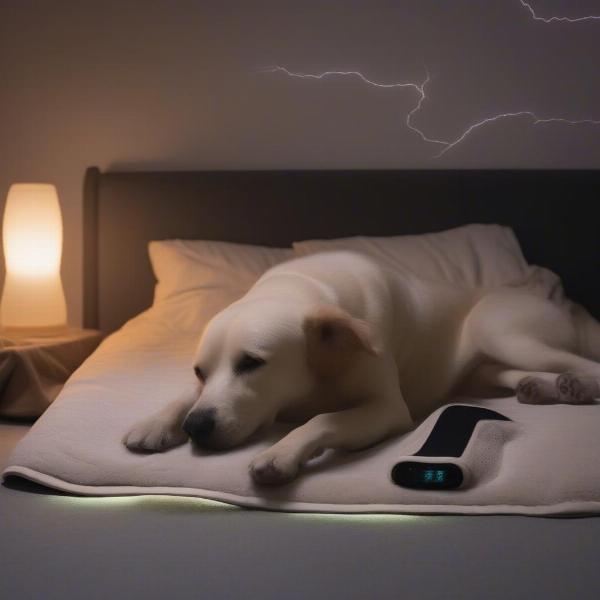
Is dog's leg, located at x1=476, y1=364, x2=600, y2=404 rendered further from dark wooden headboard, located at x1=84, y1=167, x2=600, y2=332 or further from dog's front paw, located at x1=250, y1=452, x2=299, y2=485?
dark wooden headboard, located at x1=84, y1=167, x2=600, y2=332

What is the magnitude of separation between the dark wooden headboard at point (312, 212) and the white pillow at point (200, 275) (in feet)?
0.48

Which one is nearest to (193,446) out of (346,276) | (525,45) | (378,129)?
(346,276)

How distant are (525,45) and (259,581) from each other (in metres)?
2.61

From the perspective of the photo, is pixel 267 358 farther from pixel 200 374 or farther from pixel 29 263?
pixel 29 263

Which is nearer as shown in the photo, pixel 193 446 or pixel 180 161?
pixel 193 446

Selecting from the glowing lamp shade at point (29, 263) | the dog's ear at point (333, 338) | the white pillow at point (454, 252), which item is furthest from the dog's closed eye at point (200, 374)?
the glowing lamp shade at point (29, 263)

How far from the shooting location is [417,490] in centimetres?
151

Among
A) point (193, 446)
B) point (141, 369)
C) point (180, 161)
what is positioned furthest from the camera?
point (180, 161)

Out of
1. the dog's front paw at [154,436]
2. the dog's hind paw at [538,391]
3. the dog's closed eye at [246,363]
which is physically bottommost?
the dog's front paw at [154,436]

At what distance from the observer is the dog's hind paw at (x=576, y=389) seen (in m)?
1.95

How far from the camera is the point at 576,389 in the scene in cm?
196

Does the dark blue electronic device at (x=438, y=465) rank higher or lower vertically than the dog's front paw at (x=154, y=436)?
higher

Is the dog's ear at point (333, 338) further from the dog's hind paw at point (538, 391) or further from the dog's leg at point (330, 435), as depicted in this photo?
the dog's hind paw at point (538, 391)

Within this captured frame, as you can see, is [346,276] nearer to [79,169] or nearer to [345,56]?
[345,56]
